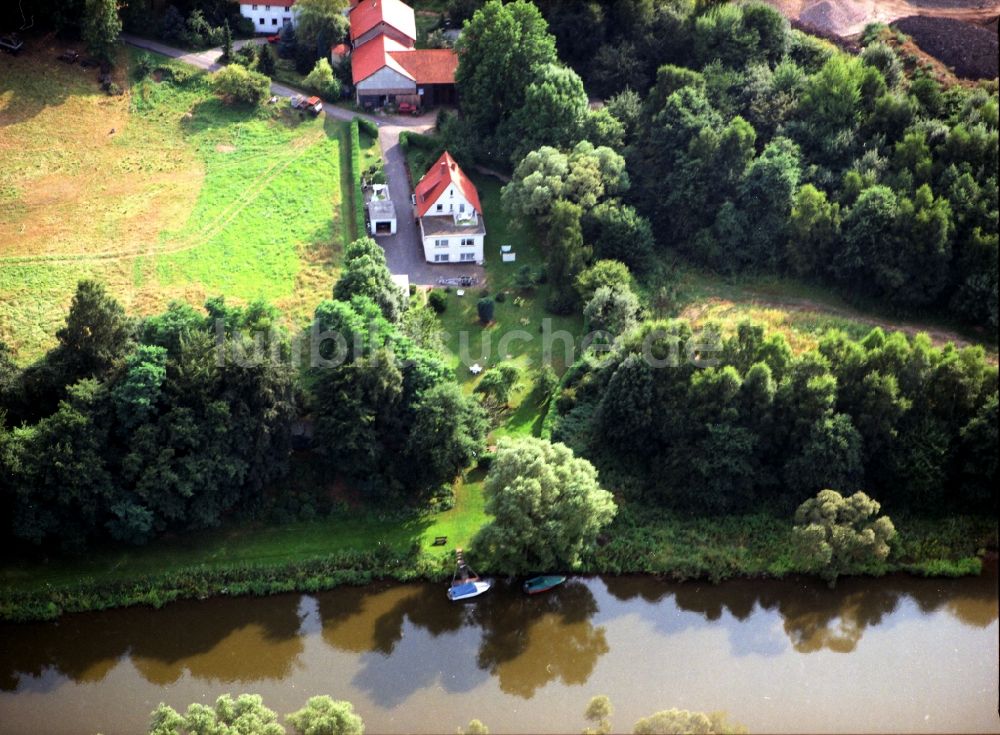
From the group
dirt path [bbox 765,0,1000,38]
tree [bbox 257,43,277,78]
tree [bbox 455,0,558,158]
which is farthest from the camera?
tree [bbox 257,43,277,78]

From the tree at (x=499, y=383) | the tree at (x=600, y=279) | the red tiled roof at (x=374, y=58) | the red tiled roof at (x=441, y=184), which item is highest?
the red tiled roof at (x=374, y=58)

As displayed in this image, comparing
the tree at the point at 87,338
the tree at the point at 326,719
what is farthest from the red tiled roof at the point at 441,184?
the tree at the point at 326,719

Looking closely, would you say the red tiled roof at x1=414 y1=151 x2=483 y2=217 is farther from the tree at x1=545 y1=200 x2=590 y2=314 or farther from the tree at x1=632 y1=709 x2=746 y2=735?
the tree at x1=632 y1=709 x2=746 y2=735

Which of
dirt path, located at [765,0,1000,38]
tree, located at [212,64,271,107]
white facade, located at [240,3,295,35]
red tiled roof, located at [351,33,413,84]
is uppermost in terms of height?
dirt path, located at [765,0,1000,38]

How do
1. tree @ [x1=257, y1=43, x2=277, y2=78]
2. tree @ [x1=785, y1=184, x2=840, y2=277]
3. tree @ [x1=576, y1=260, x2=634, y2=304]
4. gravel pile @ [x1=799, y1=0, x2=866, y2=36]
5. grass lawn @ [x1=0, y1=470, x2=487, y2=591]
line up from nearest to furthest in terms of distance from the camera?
1. grass lawn @ [x1=0, y1=470, x2=487, y2=591]
2. tree @ [x1=576, y1=260, x2=634, y2=304]
3. tree @ [x1=785, y1=184, x2=840, y2=277]
4. gravel pile @ [x1=799, y1=0, x2=866, y2=36]
5. tree @ [x1=257, y1=43, x2=277, y2=78]

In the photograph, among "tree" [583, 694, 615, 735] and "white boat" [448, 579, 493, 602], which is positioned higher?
"white boat" [448, 579, 493, 602]

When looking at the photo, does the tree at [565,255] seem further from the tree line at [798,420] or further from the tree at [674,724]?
the tree at [674,724]

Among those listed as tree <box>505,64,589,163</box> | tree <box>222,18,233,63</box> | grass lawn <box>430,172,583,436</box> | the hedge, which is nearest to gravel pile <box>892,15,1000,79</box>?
tree <box>505,64,589,163</box>

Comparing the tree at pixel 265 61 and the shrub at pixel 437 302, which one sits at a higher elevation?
the tree at pixel 265 61

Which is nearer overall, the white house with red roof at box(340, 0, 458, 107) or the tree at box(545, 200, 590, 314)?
the tree at box(545, 200, 590, 314)
